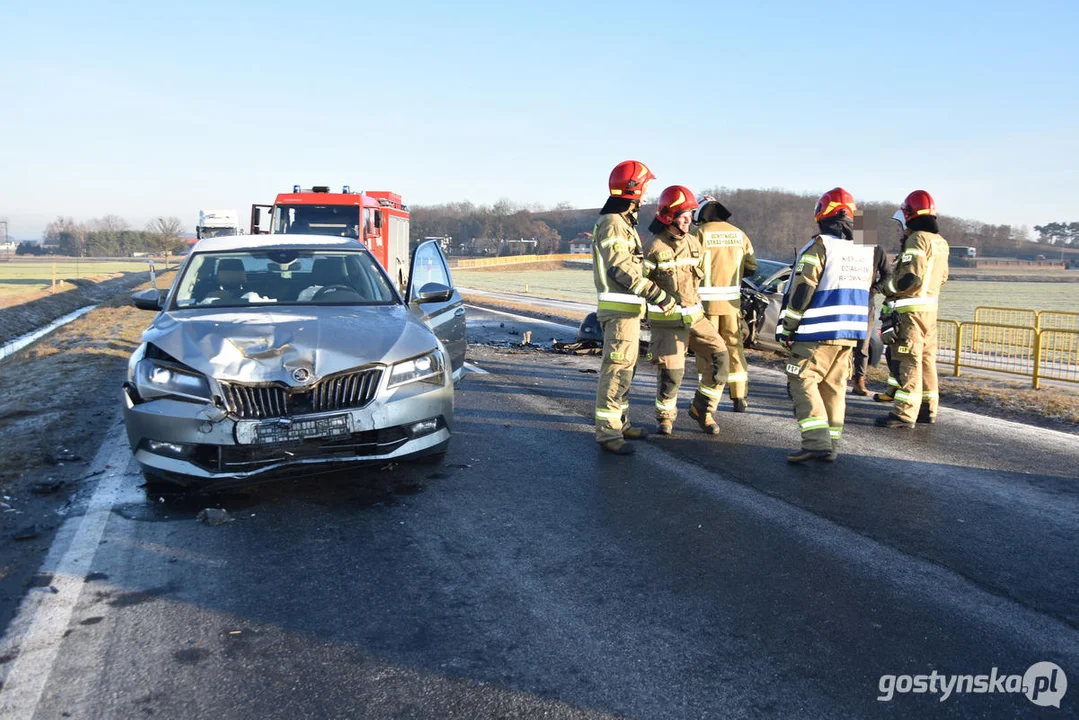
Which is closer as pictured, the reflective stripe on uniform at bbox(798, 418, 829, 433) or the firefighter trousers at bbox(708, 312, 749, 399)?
the reflective stripe on uniform at bbox(798, 418, 829, 433)

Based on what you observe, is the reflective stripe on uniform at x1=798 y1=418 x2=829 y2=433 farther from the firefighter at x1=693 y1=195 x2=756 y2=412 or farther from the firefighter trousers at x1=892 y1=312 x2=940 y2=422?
the firefighter trousers at x1=892 y1=312 x2=940 y2=422

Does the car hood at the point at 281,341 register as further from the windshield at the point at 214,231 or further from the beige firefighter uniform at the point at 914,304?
the windshield at the point at 214,231

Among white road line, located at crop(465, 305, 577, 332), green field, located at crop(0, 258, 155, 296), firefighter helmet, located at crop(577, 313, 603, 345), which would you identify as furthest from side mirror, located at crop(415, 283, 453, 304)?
green field, located at crop(0, 258, 155, 296)

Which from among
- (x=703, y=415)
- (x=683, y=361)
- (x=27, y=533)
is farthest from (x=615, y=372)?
(x=27, y=533)

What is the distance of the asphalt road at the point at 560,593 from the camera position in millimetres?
2934

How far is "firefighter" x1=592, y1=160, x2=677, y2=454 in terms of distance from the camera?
249 inches

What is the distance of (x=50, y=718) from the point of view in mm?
2771

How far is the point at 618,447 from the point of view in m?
6.52

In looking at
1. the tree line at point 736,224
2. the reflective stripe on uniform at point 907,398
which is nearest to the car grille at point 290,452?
the reflective stripe on uniform at point 907,398

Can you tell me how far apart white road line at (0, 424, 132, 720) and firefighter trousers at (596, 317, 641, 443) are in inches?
139

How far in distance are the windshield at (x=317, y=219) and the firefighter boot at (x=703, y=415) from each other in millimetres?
9953

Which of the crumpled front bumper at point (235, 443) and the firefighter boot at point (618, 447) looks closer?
the crumpled front bumper at point (235, 443)

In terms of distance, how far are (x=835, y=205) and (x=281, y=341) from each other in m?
4.25

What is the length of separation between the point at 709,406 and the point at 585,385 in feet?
9.74
